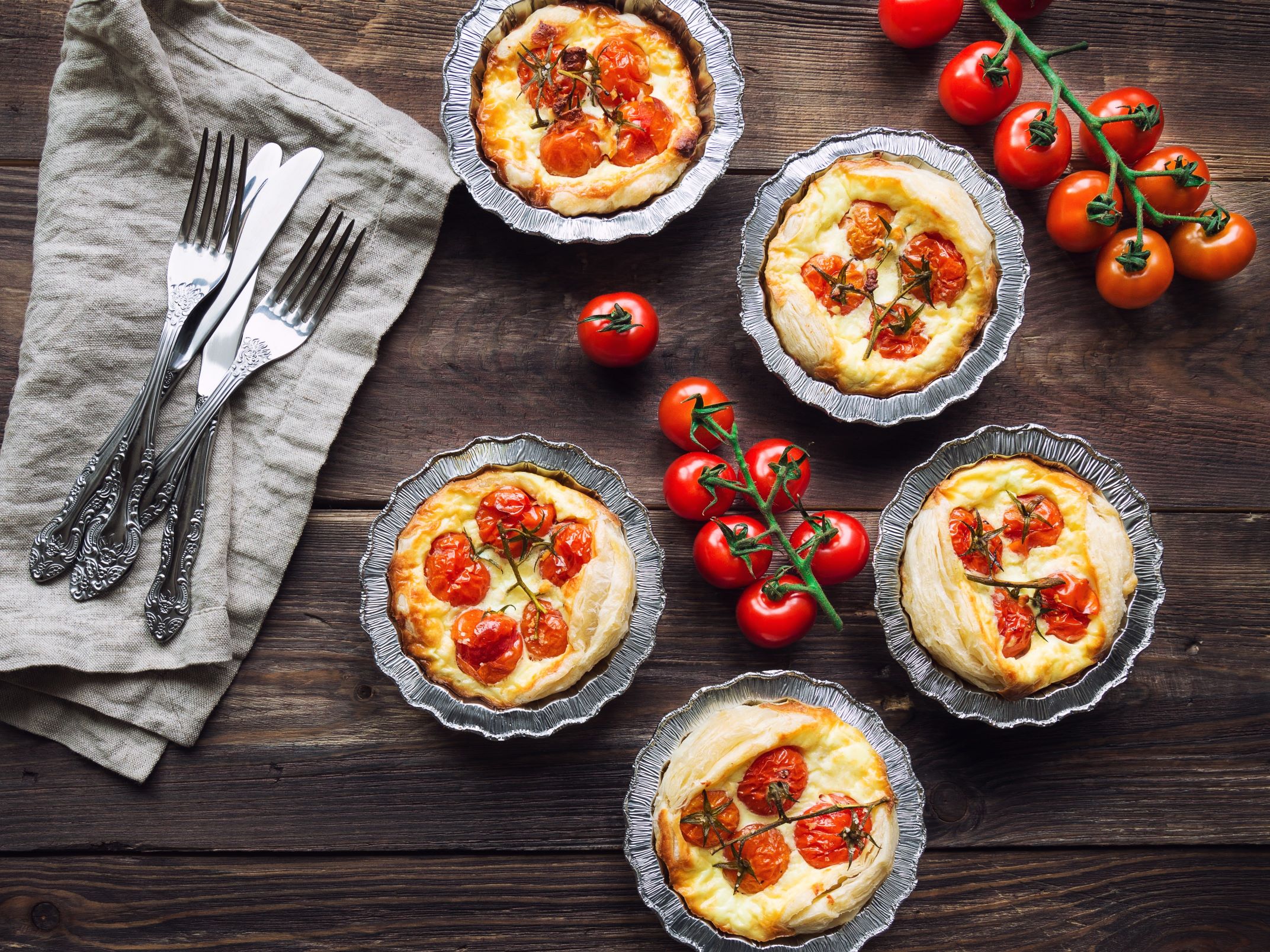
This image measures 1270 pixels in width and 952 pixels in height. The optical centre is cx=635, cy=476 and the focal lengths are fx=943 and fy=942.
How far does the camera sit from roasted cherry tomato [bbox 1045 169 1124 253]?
3617mm

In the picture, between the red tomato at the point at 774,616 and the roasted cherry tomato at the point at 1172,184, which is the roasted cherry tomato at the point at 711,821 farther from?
the roasted cherry tomato at the point at 1172,184

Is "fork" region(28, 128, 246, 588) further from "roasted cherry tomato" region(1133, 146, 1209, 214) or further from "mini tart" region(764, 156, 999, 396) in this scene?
"roasted cherry tomato" region(1133, 146, 1209, 214)

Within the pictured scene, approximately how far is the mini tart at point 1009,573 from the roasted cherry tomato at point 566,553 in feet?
3.86

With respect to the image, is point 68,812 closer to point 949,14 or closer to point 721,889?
point 721,889

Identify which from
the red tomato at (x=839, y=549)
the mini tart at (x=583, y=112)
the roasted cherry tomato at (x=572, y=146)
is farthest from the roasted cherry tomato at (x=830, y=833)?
the roasted cherry tomato at (x=572, y=146)

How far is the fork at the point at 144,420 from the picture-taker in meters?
3.38

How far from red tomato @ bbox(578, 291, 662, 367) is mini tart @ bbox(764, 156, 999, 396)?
1.58 feet

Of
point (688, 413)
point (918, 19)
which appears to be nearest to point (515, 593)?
point (688, 413)

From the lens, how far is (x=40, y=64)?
3674mm

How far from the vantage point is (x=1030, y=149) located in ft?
11.8


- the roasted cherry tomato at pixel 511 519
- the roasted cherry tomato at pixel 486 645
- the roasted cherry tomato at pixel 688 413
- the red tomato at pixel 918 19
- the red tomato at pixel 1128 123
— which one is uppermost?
the red tomato at pixel 918 19

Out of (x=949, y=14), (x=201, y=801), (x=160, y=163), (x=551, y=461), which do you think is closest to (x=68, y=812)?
(x=201, y=801)

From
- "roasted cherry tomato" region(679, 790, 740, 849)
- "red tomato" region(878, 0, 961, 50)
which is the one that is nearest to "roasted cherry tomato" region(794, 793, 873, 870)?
"roasted cherry tomato" region(679, 790, 740, 849)

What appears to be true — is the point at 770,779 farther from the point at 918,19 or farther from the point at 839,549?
the point at 918,19
